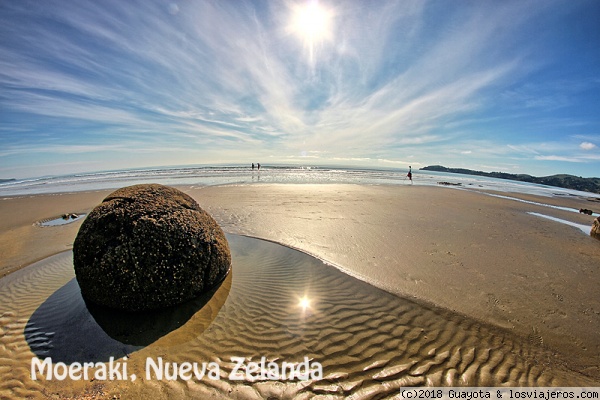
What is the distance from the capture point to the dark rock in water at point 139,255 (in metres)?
3.79

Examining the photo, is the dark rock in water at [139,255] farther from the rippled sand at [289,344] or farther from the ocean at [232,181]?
the ocean at [232,181]

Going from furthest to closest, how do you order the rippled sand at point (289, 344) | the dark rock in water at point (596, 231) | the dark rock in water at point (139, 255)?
the dark rock in water at point (596, 231)
the dark rock in water at point (139, 255)
the rippled sand at point (289, 344)

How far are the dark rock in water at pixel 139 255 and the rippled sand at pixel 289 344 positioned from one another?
0.45 metres

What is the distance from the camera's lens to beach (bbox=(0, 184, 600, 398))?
2.91 meters

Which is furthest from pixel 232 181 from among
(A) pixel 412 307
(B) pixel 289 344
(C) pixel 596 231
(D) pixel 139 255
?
(C) pixel 596 231

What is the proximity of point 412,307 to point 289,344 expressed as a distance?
234 cm

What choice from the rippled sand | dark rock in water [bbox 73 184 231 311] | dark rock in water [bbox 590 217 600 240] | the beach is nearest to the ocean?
the beach

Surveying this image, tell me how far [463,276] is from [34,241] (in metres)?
12.4

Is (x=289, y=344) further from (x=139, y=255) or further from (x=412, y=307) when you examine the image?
(x=139, y=255)

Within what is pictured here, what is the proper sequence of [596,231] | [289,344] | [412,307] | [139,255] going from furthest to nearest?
1. [596,231]
2. [412,307]
3. [139,255]
4. [289,344]

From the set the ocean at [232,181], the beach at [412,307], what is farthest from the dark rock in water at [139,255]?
the ocean at [232,181]

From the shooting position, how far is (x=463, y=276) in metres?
5.43

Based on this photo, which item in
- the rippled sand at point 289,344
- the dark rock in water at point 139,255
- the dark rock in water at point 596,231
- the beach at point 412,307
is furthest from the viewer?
the dark rock in water at point 596,231

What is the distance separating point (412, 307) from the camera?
426 cm
